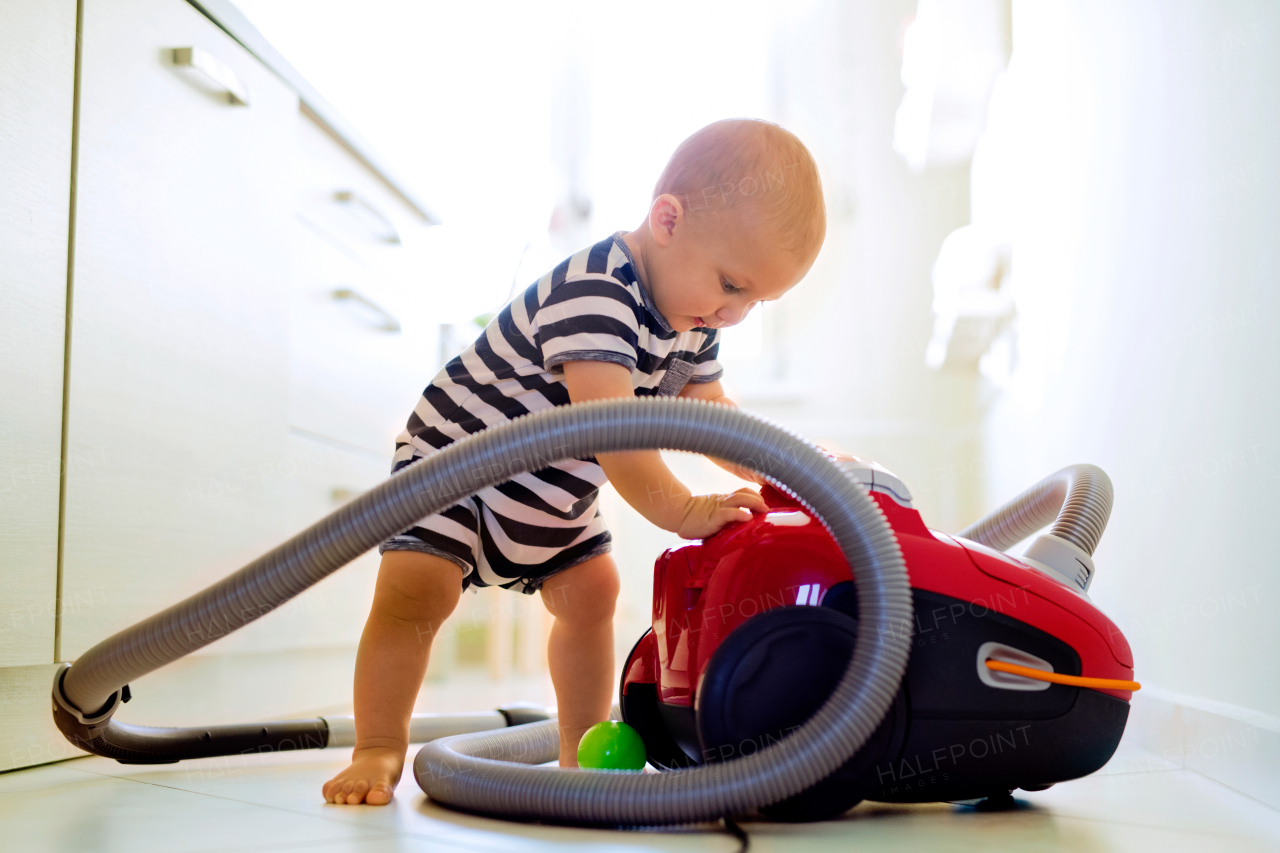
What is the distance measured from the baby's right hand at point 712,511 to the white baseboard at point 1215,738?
0.41m

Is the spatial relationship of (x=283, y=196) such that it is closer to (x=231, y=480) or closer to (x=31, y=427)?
(x=231, y=480)

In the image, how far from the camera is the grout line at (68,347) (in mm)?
827

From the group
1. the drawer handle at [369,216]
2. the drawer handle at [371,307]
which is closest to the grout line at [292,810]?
the drawer handle at [371,307]

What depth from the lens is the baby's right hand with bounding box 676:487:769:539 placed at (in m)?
0.66

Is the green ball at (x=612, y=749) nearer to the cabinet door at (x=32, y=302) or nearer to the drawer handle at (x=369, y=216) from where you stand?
the cabinet door at (x=32, y=302)

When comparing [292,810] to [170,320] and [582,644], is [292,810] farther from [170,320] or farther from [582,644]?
[170,320]

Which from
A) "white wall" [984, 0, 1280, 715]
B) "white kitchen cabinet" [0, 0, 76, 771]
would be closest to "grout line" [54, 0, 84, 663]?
"white kitchen cabinet" [0, 0, 76, 771]

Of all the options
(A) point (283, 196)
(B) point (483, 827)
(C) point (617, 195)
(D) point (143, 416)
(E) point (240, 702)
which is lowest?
(E) point (240, 702)

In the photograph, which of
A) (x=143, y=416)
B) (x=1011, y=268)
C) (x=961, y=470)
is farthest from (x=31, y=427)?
(x=961, y=470)

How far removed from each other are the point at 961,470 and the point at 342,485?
1270 millimetres

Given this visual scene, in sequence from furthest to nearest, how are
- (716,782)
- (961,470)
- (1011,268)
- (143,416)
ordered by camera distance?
(961,470) → (1011,268) → (143,416) → (716,782)

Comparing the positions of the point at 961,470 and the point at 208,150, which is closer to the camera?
the point at 208,150

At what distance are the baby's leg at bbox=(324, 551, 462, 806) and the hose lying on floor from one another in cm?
18

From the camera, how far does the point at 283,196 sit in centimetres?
118
